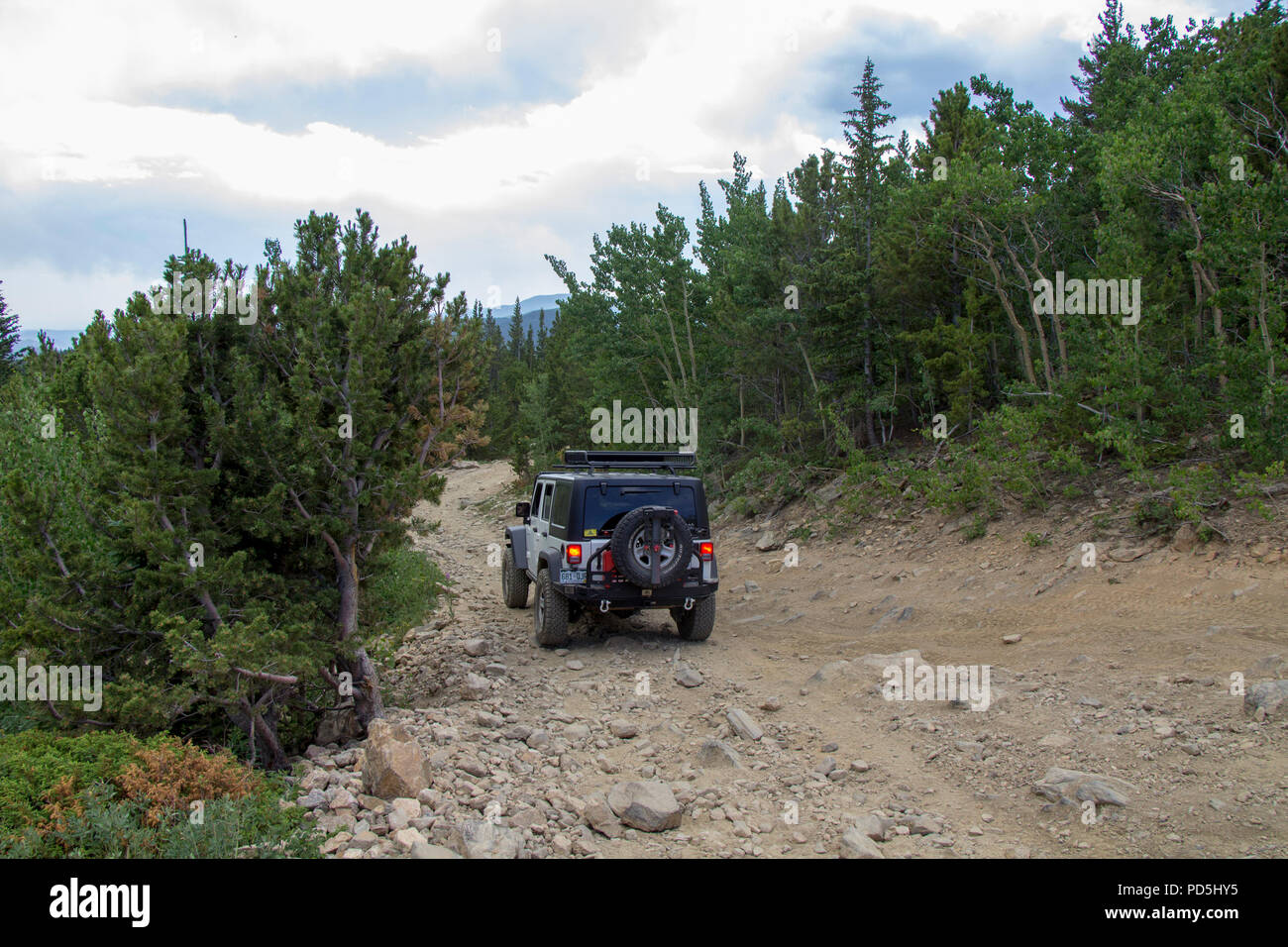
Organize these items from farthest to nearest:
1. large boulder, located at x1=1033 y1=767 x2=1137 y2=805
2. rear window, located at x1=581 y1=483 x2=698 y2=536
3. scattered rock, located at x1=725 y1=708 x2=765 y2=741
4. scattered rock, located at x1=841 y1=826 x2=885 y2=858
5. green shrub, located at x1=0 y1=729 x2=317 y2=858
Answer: rear window, located at x1=581 y1=483 x2=698 y2=536
scattered rock, located at x1=725 y1=708 x2=765 y2=741
large boulder, located at x1=1033 y1=767 x2=1137 y2=805
scattered rock, located at x1=841 y1=826 x2=885 y2=858
green shrub, located at x1=0 y1=729 x2=317 y2=858

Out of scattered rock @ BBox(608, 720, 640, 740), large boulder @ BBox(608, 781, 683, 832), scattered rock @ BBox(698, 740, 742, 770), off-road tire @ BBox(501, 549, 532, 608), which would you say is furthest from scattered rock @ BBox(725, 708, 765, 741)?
off-road tire @ BBox(501, 549, 532, 608)

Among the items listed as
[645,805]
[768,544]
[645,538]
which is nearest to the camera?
[645,805]

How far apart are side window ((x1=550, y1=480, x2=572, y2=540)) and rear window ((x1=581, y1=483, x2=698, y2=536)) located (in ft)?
1.06

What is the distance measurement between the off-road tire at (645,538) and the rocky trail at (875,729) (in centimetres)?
121

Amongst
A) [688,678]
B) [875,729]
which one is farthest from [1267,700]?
[688,678]

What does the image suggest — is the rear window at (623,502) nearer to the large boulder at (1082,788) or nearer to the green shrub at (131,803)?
the green shrub at (131,803)

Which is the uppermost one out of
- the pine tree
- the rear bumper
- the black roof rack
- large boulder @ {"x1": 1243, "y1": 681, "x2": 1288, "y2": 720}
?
the pine tree

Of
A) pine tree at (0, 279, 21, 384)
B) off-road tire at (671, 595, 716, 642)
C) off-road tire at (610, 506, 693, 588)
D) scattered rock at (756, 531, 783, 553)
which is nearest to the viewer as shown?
off-road tire at (610, 506, 693, 588)

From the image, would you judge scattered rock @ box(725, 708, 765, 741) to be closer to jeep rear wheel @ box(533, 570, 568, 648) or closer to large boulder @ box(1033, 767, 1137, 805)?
large boulder @ box(1033, 767, 1137, 805)

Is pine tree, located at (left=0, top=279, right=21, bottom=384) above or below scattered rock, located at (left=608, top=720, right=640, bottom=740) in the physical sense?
above

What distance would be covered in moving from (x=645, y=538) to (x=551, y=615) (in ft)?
6.16

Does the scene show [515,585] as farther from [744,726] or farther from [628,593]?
[744,726]

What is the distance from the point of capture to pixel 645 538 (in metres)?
10.4

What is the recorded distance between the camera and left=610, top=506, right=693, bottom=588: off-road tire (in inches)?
401
